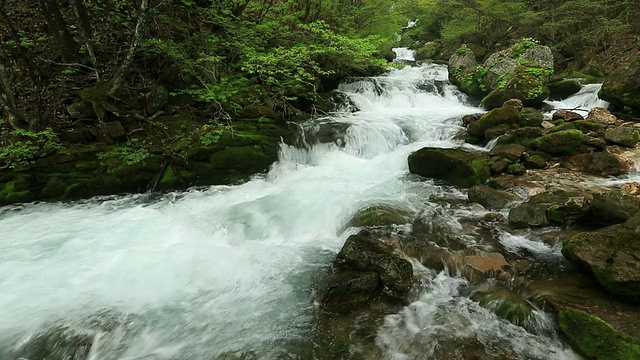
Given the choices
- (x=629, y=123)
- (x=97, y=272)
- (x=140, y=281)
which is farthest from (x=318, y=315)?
(x=629, y=123)

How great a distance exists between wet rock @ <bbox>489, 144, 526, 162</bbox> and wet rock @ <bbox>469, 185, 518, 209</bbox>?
168 cm

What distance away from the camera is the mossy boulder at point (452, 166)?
22.9 ft

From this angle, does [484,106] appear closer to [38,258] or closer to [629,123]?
[629,123]

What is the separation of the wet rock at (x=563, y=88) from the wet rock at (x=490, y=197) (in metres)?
9.28

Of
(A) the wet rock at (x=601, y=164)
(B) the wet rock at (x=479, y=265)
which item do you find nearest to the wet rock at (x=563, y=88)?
(A) the wet rock at (x=601, y=164)

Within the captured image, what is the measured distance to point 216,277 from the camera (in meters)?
4.64

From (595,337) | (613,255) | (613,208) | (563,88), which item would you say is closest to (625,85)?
(563,88)

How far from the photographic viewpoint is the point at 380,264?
13.4 feet

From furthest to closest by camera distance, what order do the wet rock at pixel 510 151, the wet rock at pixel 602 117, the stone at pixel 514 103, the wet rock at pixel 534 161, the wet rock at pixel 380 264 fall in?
the stone at pixel 514 103 → the wet rock at pixel 602 117 → the wet rock at pixel 510 151 → the wet rock at pixel 534 161 → the wet rock at pixel 380 264

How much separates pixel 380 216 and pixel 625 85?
9.01 meters

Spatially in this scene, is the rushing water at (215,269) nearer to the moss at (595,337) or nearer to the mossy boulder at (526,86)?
the moss at (595,337)

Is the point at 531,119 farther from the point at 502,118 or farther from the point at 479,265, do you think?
the point at 479,265

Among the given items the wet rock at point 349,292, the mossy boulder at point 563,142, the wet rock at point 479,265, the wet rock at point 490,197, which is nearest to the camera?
the wet rock at point 349,292

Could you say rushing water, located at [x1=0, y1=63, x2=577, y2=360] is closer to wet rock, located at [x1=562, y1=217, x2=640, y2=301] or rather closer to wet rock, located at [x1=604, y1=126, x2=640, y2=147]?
wet rock, located at [x1=562, y1=217, x2=640, y2=301]
